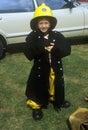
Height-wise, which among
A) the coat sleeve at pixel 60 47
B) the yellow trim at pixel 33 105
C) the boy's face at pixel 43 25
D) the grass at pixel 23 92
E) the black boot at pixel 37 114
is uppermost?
the boy's face at pixel 43 25

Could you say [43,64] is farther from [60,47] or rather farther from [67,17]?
[67,17]

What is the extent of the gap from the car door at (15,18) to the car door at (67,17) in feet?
1.26

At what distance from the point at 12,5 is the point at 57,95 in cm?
355

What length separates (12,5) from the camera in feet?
27.0

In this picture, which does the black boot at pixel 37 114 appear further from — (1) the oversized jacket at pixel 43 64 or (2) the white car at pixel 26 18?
(2) the white car at pixel 26 18

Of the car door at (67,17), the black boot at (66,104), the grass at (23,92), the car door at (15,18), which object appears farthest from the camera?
the car door at (67,17)

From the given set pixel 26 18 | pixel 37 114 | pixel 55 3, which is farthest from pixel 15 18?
pixel 37 114

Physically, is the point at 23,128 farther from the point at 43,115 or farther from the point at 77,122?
the point at 77,122

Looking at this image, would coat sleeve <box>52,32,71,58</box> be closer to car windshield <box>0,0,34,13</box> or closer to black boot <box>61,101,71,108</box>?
black boot <box>61,101,71,108</box>

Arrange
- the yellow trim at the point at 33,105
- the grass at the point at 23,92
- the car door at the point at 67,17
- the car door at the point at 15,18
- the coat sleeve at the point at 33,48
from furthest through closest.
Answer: the car door at the point at 67,17
the car door at the point at 15,18
the yellow trim at the point at 33,105
the grass at the point at 23,92
the coat sleeve at the point at 33,48

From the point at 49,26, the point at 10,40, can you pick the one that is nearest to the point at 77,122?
the point at 49,26

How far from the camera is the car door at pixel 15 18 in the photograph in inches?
320

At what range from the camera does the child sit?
16.0 feet

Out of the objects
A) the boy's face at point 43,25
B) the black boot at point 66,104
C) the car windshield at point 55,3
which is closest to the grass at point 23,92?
the black boot at point 66,104
